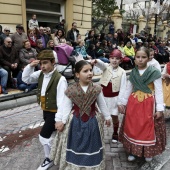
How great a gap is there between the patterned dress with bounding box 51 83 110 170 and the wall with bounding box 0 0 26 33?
8558mm

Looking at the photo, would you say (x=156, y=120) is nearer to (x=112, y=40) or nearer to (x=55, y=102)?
(x=55, y=102)

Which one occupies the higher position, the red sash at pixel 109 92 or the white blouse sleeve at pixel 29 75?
the white blouse sleeve at pixel 29 75

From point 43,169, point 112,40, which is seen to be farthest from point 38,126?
point 112,40

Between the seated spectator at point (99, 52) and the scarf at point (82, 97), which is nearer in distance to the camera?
the scarf at point (82, 97)

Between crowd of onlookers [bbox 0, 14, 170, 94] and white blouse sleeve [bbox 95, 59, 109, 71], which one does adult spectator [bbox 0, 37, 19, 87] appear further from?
white blouse sleeve [bbox 95, 59, 109, 71]

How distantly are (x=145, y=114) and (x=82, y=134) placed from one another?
959mm

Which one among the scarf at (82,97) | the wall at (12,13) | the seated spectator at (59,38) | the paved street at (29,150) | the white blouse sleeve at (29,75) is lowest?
the paved street at (29,150)

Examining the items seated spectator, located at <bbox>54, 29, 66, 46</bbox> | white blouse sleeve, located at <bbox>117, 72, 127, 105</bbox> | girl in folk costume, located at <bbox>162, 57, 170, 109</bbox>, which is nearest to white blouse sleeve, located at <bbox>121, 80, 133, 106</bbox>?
white blouse sleeve, located at <bbox>117, 72, 127, 105</bbox>

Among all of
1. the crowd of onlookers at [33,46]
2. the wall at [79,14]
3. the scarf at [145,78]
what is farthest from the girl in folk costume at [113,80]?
the wall at [79,14]

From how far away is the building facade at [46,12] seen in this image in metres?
10.1

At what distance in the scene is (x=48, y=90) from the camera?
296cm

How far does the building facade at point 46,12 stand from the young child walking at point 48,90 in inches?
314

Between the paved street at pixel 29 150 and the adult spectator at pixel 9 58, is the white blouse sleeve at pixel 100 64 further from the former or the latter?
the adult spectator at pixel 9 58

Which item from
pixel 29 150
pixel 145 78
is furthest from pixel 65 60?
pixel 145 78
